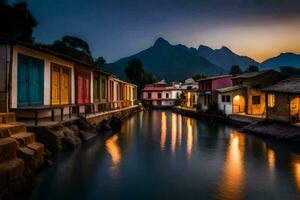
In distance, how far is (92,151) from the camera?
752 inches

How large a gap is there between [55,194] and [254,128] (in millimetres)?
22347

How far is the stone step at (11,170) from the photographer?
9617 millimetres

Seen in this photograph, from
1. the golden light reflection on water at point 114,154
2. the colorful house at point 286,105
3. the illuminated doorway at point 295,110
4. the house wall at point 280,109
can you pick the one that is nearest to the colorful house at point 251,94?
the colorful house at point 286,105

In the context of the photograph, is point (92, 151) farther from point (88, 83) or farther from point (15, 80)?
point (88, 83)

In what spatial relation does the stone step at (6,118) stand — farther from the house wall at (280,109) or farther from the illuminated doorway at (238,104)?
the illuminated doorway at (238,104)

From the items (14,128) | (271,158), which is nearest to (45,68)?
(14,128)

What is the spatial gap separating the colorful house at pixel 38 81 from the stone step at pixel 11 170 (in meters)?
5.56

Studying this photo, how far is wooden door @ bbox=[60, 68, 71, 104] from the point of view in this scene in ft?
79.8

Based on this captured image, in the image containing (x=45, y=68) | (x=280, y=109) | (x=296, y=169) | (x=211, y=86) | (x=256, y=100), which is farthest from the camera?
(x=211, y=86)

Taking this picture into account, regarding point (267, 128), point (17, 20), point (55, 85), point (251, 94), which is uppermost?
point (17, 20)

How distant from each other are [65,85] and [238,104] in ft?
79.6

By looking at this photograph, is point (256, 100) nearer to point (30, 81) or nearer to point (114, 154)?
point (114, 154)

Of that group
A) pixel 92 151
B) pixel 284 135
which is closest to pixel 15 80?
pixel 92 151

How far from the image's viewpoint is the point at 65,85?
987 inches
